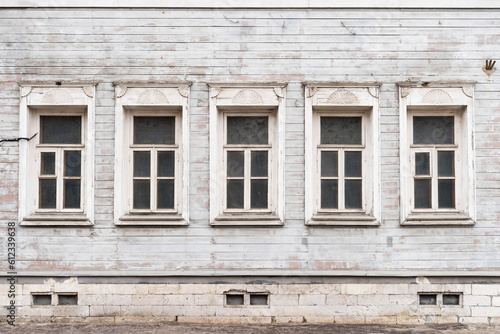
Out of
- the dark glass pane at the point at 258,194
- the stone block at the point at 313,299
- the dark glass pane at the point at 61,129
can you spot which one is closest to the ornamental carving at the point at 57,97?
the dark glass pane at the point at 61,129

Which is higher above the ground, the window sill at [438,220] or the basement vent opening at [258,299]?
the window sill at [438,220]

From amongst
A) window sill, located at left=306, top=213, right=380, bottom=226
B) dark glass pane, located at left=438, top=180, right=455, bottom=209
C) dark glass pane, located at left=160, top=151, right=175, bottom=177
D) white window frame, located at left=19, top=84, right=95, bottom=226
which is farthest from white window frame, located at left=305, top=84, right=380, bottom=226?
white window frame, located at left=19, top=84, right=95, bottom=226

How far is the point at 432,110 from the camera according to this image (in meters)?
8.56

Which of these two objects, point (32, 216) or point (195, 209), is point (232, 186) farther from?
point (32, 216)

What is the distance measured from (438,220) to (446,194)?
458 mm

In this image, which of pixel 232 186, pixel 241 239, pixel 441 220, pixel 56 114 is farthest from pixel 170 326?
pixel 441 220

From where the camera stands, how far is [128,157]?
8.53 m

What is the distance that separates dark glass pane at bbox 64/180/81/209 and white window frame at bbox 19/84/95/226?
78mm

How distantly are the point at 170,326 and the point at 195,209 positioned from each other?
1673mm

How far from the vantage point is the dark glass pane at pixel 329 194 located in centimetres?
857

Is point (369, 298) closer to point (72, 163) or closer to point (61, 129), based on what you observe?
point (72, 163)

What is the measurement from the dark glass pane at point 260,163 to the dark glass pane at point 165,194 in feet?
4.01

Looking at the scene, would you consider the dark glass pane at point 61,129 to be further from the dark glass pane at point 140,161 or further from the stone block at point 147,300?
the stone block at point 147,300
